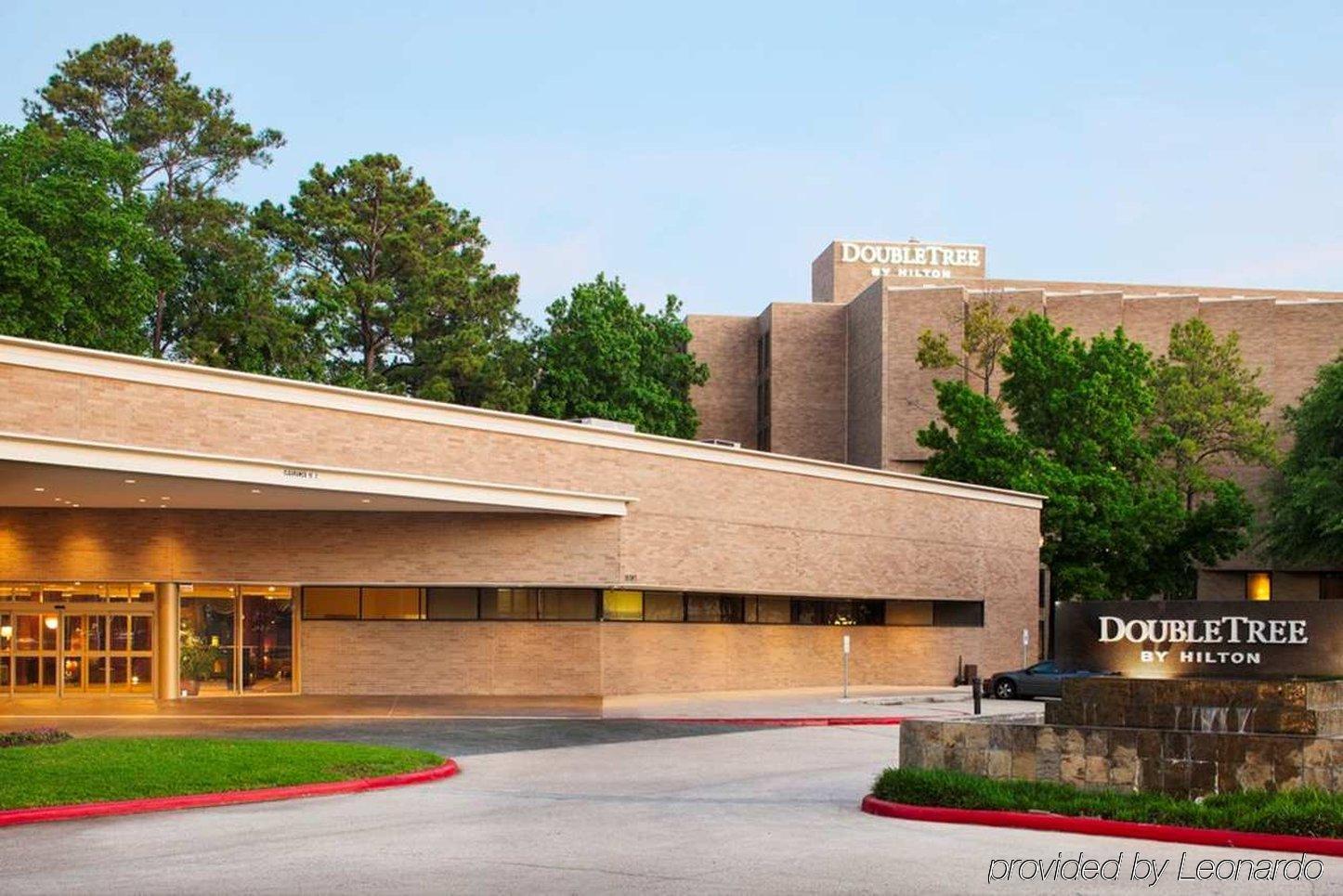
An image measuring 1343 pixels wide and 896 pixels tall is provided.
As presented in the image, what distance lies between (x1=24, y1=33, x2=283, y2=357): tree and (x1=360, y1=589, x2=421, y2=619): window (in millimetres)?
A: 31986

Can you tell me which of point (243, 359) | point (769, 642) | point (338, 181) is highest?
point (338, 181)

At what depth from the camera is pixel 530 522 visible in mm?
39156

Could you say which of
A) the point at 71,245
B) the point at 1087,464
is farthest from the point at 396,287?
the point at 1087,464

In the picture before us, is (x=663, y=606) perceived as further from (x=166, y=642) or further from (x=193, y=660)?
(x=166, y=642)

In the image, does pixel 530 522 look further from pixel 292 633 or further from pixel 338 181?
pixel 338 181

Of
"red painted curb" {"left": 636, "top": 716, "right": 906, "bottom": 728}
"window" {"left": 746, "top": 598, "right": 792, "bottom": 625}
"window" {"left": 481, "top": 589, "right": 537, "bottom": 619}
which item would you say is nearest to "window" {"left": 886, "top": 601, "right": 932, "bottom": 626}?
"window" {"left": 746, "top": 598, "right": 792, "bottom": 625}

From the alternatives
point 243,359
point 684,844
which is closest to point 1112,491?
point 243,359

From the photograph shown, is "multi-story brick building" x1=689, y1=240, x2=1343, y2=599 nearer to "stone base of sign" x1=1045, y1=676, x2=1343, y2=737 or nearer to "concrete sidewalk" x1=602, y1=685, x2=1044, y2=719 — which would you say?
"concrete sidewalk" x1=602, y1=685, x2=1044, y2=719

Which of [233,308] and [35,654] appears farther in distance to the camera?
[233,308]

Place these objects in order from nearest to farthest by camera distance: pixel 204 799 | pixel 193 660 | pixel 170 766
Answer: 1. pixel 204 799
2. pixel 170 766
3. pixel 193 660

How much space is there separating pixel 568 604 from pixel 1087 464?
25.4 meters

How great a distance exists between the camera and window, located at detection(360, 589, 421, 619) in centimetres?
3984

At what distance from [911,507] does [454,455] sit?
1798 centimetres

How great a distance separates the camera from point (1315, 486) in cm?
5412
